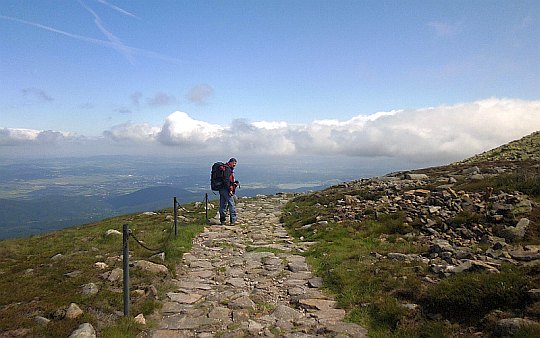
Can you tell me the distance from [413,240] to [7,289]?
37.6 ft

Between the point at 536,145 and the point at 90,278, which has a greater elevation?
the point at 536,145

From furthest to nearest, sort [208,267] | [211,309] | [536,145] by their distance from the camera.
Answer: [536,145] → [208,267] → [211,309]

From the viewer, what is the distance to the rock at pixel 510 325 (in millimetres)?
4586

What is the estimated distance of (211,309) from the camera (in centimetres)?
699

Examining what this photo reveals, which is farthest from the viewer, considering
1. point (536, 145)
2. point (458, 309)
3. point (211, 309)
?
point (536, 145)

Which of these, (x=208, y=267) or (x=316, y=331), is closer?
(x=316, y=331)

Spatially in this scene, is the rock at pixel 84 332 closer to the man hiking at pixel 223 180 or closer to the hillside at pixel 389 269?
the hillside at pixel 389 269

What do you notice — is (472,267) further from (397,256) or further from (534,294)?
(397,256)

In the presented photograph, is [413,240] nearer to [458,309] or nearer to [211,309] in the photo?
[458,309]

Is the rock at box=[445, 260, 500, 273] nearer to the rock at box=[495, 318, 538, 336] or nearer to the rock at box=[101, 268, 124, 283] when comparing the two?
the rock at box=[495, 318, 538, 336]

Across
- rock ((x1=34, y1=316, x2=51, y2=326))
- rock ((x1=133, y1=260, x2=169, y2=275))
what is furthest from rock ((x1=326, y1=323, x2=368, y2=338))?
rock ((x1=34, y1=316, x2=51, y2=326))

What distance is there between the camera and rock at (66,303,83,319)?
19.7 ft

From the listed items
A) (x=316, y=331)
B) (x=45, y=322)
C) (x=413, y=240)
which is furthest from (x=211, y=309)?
(x=413, y=240)

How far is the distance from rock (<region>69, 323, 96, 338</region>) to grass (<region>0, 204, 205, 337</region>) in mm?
139
